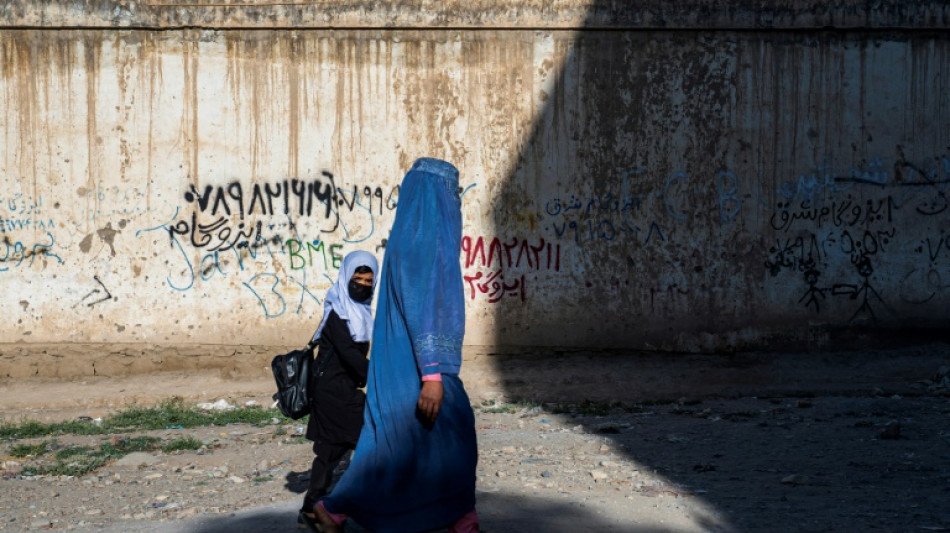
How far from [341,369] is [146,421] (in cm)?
385

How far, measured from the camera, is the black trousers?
5148mm

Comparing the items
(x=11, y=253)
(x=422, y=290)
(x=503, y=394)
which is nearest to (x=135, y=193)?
(x=11, y=253)

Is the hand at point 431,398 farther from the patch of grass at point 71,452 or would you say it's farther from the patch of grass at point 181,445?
the patch of grass at point 71,452

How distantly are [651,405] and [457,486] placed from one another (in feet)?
15.9

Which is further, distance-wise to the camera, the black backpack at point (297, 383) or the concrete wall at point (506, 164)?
the concrete wall at point (506, 164)

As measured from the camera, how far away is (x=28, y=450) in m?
7.46

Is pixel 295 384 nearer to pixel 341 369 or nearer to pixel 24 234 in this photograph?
pixel 341 369

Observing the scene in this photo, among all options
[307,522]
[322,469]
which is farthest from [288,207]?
[307,522]

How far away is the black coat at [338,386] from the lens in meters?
5.14

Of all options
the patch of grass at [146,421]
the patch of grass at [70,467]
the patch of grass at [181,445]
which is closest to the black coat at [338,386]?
the patch of grass at [70,467]

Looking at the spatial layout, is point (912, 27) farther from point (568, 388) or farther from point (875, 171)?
point (568, 388)

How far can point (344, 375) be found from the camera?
5.21 metres

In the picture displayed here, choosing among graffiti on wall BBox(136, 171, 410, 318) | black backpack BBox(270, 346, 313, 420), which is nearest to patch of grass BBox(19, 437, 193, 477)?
black backpack BBox(270, 346, 313, 420)

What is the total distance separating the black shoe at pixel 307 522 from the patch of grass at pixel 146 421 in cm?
328
